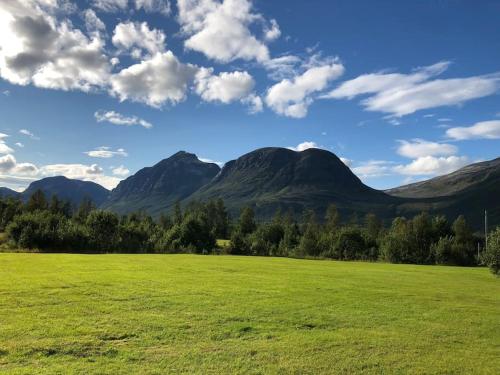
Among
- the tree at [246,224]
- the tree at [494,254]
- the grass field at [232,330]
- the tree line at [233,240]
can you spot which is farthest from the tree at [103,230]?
the tree at [494,254]

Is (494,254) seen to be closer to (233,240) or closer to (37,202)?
(233,240)

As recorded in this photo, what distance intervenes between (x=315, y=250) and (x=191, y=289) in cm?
8186

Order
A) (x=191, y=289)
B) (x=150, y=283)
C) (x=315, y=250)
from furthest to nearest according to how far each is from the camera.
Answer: (x=315, y=250) → (x=150, y=283) → (x=191, y=289)

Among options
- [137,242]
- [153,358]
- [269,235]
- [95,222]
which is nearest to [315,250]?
[269,235]

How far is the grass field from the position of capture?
11.8m

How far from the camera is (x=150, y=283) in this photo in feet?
87.6

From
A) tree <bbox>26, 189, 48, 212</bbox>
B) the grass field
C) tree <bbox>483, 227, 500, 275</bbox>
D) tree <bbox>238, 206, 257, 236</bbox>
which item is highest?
tree <bbox>26, 189, 48, 212</bbox>

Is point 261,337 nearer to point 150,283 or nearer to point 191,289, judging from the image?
point 191,289

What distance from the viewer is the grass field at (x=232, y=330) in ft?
38.6

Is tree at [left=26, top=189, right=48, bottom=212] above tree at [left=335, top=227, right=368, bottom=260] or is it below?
above

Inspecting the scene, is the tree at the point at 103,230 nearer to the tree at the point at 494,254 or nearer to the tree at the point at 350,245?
the tree at the point at 350,245

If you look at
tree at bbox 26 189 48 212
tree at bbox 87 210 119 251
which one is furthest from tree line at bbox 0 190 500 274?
tree at bbox 26 189 48 212

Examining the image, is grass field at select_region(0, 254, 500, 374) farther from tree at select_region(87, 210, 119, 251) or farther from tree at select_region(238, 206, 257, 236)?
tree at select_region(238, 206, 257, 236)

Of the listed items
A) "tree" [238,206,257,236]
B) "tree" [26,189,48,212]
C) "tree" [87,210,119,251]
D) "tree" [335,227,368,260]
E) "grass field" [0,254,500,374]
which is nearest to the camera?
"grass field" [0,254,500,374]
